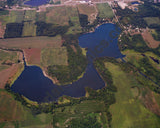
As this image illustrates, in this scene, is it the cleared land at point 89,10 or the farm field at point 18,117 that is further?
the cleared land at point 89,10

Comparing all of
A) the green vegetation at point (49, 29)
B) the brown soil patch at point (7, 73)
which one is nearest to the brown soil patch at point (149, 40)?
the green vegetation at point (49, 29)

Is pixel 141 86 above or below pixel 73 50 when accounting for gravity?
below

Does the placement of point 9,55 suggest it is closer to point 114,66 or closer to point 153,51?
point 114,66

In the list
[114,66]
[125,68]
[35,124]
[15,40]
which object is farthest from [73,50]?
[35,124]

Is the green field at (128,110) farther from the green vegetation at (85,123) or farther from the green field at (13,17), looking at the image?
the green field at (13,17)

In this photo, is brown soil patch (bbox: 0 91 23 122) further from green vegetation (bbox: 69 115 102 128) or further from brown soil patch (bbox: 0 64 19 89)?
green vegetation (bbox: 69 115 102 128)

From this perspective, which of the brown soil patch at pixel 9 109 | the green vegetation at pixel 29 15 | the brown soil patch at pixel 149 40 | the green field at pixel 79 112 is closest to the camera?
the green field at pixel 79 112

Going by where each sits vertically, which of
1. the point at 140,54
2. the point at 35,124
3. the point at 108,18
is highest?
the point at 108,18
